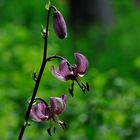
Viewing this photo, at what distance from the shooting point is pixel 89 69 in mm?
9352

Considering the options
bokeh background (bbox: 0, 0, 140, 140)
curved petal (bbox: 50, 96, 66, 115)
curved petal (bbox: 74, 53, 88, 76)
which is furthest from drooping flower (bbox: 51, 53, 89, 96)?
bokeh background (bbox: 0, 0, 140, 140)

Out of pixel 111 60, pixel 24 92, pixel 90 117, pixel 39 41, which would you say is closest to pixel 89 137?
pixel 90 117

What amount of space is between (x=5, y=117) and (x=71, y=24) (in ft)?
23.6

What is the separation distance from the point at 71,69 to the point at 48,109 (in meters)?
0.21

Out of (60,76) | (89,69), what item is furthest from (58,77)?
(89,69)

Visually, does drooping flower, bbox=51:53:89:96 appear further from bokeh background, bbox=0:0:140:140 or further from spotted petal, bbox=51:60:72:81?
bokeh background, bbox=0:0:140:140

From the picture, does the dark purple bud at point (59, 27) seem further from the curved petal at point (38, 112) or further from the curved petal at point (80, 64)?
the curved petal at point (38, 112)

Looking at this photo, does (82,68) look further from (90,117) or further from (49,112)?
(90,117)

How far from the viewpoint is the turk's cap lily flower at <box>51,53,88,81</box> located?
3.09 metres

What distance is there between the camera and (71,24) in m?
12.8

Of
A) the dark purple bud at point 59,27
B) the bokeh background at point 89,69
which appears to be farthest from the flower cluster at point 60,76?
the bokeh background at point 89,69

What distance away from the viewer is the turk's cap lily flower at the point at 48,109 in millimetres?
3173

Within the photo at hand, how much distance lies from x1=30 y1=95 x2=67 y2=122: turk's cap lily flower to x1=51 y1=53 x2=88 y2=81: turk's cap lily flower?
11 centimetres

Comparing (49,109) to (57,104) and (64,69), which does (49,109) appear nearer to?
(57,104)
